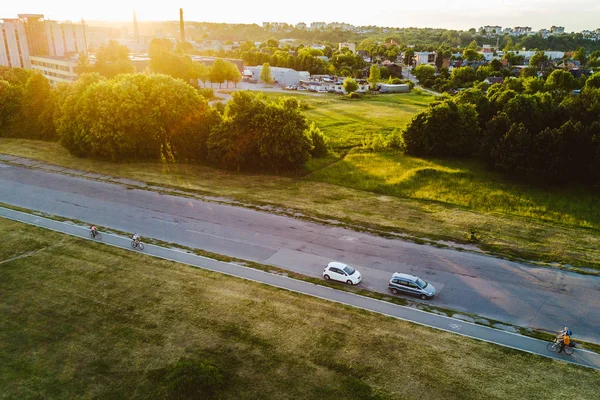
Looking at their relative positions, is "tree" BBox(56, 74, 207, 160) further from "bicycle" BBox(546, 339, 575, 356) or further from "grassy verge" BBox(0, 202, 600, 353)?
"bicycle" BBox(546, 339, 575, 356)

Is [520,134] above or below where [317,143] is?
above

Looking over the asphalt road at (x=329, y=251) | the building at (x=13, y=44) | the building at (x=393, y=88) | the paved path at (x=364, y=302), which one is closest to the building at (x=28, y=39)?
the building at (x=13, y=44)

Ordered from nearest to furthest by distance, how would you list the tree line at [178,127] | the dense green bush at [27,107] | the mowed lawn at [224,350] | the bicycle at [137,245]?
1. the mowed lawn at [224,350]
2. the bicycle at [137,245]
3. the tree line at [178,127]
4. the dense green bush at [27,107]

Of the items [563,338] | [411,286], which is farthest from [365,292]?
[563,338]

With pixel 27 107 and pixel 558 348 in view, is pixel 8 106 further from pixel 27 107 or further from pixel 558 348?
pixel 558 348

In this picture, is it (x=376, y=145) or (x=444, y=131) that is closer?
(x=444, y=131)

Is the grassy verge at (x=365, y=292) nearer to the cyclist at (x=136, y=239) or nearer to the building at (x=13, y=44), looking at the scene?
the cyclist at (x=136, y=239)
